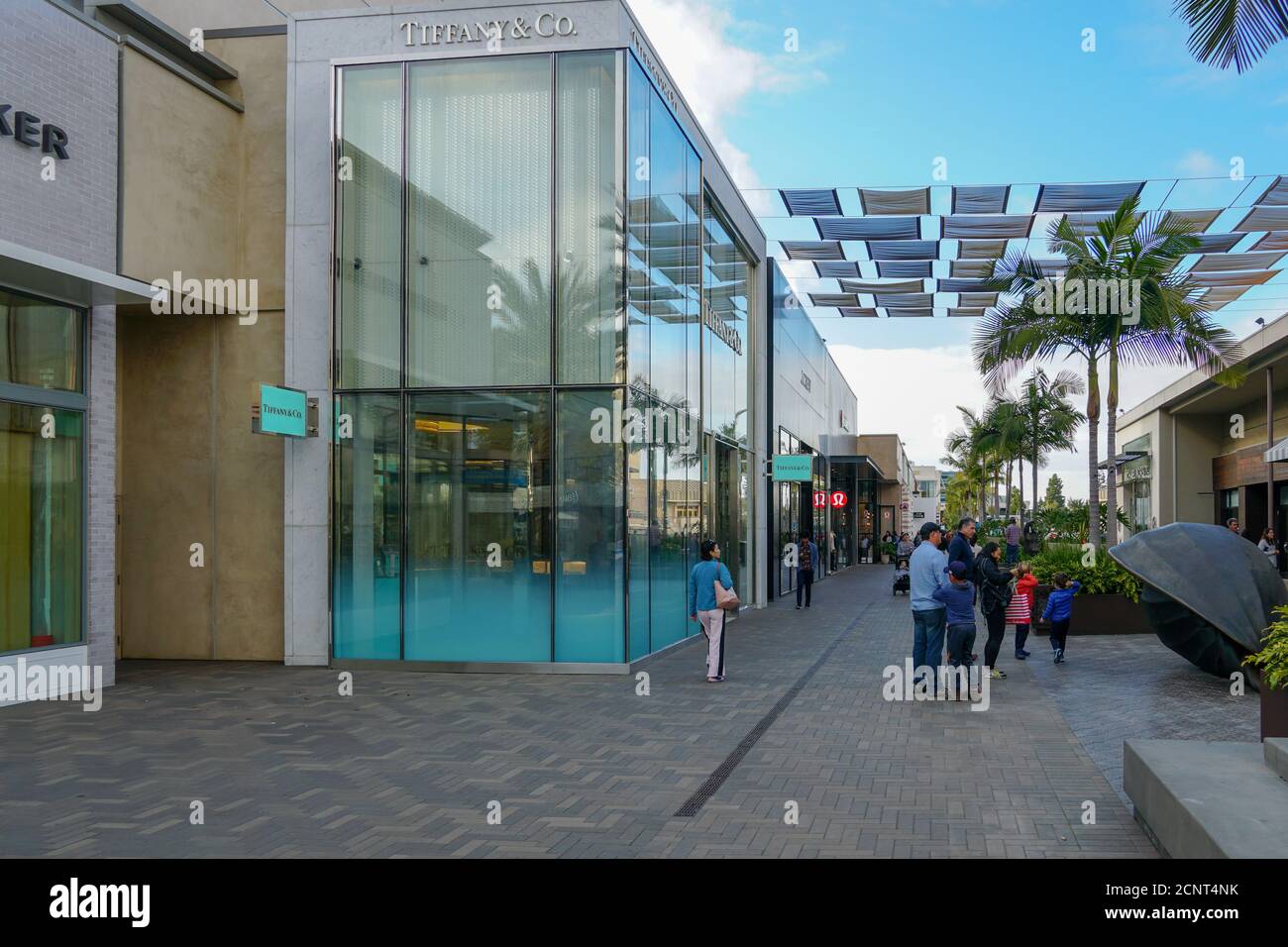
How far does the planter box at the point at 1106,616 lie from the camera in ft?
59.2

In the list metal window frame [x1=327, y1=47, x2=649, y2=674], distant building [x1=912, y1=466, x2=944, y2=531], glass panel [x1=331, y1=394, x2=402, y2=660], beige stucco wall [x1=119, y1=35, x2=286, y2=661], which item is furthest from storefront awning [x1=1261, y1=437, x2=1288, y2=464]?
distant building [x1=912, y1=466, x2=944, y2=531]

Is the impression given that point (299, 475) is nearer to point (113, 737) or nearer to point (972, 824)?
point (113, 737)

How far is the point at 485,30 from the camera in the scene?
553 inches

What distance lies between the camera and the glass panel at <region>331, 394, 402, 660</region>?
14.1 meters

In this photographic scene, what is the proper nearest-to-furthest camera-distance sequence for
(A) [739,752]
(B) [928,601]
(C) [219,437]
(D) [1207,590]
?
(A) [739,752]
(B) [928,601]
(D) [1207,590]
(C) [219,437]

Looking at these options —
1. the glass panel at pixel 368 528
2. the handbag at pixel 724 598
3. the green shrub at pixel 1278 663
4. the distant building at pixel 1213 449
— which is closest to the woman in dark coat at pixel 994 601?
the handbag at pixel 724 598

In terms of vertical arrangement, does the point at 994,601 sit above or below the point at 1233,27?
below

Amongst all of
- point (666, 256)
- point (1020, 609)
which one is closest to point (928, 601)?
point (1020, 609)

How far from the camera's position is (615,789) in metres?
7.80

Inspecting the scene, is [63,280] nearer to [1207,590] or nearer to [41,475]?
[41,475]

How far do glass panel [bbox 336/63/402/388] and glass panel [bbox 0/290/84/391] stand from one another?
3.12 meters

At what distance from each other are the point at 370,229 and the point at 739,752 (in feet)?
29.1
